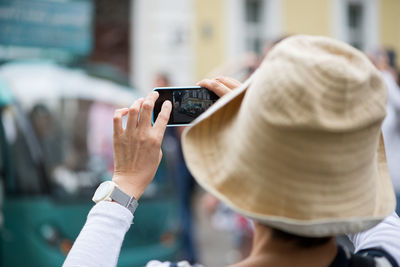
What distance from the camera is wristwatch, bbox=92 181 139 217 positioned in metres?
1.26

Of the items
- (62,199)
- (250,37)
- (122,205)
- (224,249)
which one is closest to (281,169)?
(122,205)

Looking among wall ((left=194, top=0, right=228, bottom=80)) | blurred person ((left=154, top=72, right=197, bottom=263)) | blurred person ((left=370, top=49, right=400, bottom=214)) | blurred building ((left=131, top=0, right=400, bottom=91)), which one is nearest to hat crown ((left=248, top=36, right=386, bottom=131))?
blurred person ((left=370, top=49, right=400, bottom=214))

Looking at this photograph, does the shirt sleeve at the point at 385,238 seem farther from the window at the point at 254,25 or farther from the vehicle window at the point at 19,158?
the window at the point at 254,25

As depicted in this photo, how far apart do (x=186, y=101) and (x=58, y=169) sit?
10.5 feet

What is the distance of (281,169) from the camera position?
108cm

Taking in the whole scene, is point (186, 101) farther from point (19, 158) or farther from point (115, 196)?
point (19, 158)

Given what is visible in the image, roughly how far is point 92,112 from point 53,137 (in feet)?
1.45

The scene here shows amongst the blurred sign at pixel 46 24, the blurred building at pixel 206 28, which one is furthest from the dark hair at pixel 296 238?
the blurred building at pixel 206 28

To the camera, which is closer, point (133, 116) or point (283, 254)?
point (283, 254)

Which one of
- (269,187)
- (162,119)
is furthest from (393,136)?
(269,187)

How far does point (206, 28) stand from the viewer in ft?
33.9

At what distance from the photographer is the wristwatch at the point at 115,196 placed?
4.14ft

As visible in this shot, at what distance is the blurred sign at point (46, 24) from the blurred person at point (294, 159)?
451 cm

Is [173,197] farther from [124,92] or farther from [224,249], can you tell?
[224,249]
